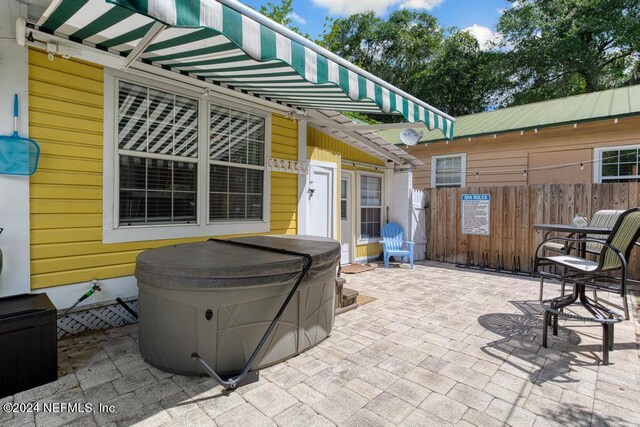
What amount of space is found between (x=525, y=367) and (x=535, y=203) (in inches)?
191

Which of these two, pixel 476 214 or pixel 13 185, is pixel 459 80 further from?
pixel 13 185

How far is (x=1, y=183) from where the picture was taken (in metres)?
2.94

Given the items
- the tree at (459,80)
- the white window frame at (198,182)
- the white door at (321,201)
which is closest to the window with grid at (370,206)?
the white door at (321,201)

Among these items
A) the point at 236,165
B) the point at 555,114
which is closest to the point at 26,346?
the point at 236,165

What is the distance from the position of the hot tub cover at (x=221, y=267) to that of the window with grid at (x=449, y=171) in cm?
703

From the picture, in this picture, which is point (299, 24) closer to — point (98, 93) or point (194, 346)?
point (98, 93)

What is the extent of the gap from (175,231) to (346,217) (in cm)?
386

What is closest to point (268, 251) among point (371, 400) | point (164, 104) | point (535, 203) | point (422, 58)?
point (371, 400)

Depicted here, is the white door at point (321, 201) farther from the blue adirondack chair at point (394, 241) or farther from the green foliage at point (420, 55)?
the green foliage at point (420, 55)

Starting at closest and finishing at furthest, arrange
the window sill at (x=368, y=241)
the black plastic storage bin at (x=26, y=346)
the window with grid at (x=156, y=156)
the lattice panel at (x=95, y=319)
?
the black plastic storage bin at (x=26, y=346), the lattice panel at (x=95, y=319), the window with grid at (x=156, y=156), the window sill at (x=368, y=241)

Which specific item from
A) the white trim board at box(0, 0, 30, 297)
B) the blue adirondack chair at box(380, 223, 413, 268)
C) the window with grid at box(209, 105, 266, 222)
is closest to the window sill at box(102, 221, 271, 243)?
the window with grid at box(209, 105, 266, 222)

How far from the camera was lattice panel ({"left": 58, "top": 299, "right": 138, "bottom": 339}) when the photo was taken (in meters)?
3.34

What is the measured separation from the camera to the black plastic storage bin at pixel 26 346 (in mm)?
2320

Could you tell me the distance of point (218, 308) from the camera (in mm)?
2510
